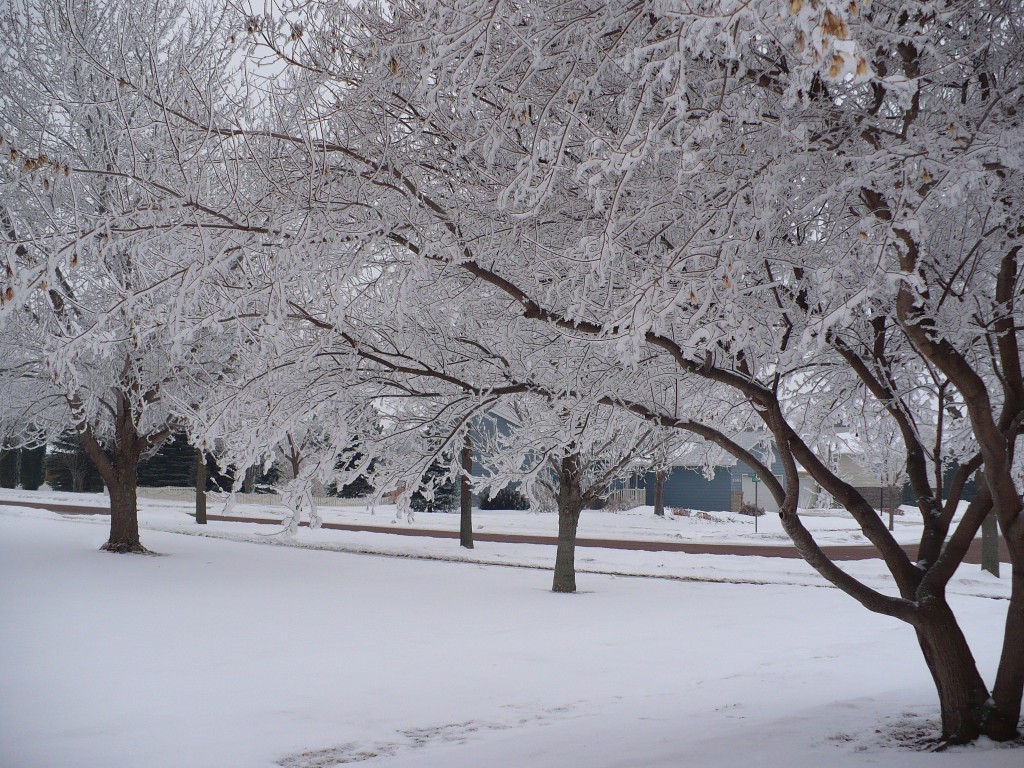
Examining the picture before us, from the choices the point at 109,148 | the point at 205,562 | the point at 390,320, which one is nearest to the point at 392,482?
the point at 390,320

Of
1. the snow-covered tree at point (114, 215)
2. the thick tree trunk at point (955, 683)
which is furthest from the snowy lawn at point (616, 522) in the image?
the thick tree trunk at point (955, 683)

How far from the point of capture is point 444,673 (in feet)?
27.0

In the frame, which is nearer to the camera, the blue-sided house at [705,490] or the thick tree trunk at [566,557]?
the thick tree trunk at [566,557]

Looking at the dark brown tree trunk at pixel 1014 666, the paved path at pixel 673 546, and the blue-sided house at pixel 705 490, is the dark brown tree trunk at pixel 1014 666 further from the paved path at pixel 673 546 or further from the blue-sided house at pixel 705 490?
the blue-sided house at pixel 705 490

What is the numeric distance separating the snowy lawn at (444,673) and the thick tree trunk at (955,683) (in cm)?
21

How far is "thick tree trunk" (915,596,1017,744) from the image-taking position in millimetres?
4930

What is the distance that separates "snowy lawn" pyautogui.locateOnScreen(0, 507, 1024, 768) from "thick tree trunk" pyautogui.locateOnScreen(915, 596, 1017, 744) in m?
0.21

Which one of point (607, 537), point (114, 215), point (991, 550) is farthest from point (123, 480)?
point (991, 550)

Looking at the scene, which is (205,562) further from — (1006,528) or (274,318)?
(1006,528)

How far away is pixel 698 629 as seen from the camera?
430 inches

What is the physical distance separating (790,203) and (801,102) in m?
0.65

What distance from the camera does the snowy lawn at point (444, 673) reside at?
548 centimetres

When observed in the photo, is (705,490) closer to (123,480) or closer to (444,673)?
(123,480)

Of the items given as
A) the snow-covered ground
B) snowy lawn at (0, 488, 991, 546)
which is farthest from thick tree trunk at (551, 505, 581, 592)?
snowy lawn at (0, 488, 991, 546)
